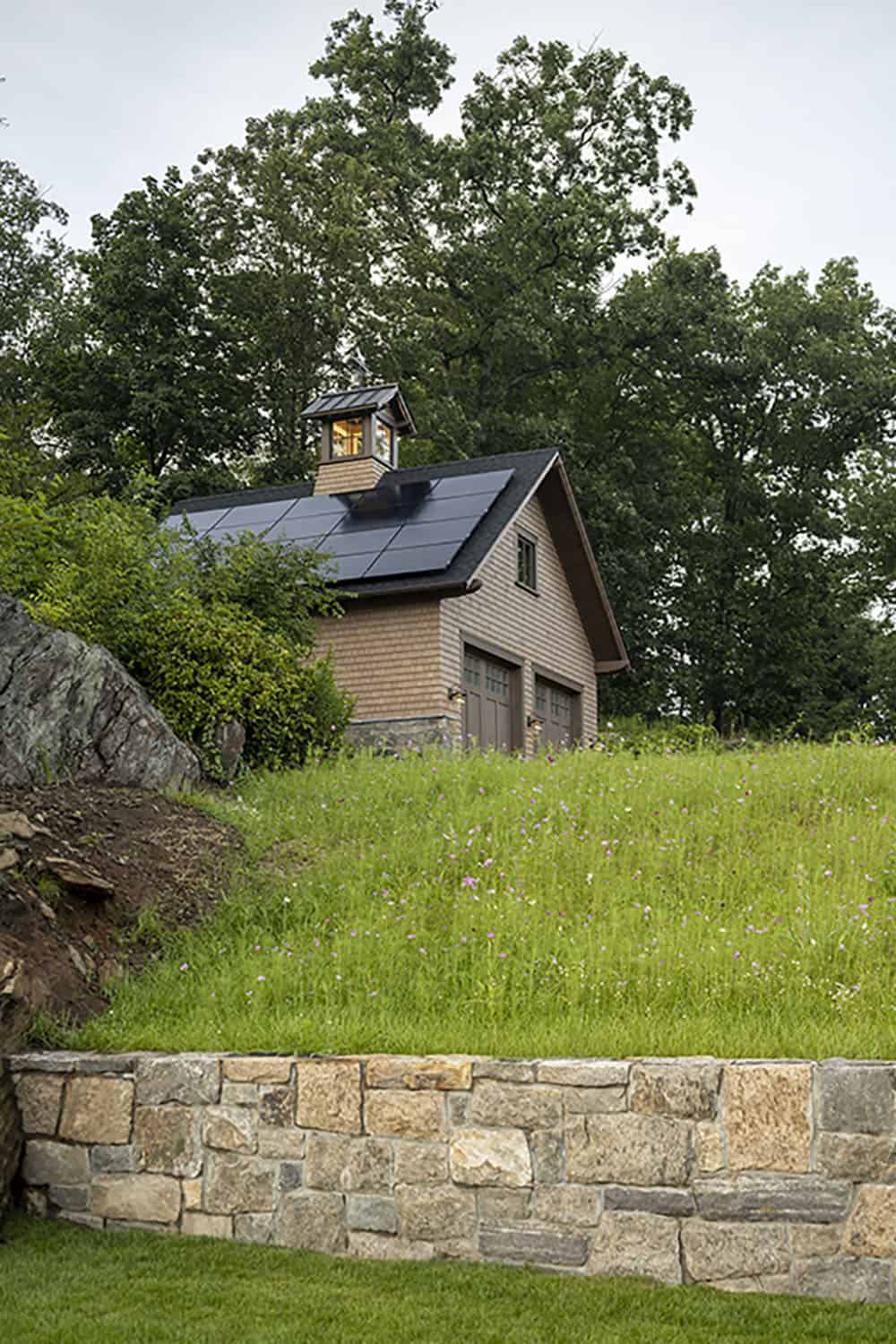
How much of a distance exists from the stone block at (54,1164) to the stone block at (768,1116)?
3.30 meters

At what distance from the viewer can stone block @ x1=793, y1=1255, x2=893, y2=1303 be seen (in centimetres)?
567

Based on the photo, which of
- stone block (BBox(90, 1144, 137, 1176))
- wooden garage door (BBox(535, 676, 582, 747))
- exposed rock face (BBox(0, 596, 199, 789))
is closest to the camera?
stone block (BBox(90, 1144, 137, 1176))

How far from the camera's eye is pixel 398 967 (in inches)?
319

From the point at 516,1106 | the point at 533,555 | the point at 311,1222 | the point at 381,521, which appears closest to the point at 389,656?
the point at 381,521

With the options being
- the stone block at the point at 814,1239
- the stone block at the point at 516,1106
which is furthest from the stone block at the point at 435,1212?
the stone block at the point at 814,1239

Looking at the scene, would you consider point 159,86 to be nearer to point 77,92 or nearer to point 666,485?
point 77,92

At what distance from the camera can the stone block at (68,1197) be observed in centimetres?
698

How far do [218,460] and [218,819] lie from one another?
75.1 ft

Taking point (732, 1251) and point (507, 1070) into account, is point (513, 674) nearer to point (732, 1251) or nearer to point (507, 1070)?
point (507, 1070)

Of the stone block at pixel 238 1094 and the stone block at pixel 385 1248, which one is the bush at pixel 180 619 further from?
the stone block at pixel 385 1248

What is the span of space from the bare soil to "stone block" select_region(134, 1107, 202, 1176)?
0.88m

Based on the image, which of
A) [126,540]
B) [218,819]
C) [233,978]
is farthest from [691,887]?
[126,540]

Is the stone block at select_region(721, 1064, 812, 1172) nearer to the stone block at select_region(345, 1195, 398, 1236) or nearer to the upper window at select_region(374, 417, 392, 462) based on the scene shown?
the stone block at select_region(345, 1195, 398, 1236)

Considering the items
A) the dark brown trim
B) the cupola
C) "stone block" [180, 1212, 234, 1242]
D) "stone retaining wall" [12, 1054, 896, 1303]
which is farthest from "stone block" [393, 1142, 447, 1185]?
the cupola
